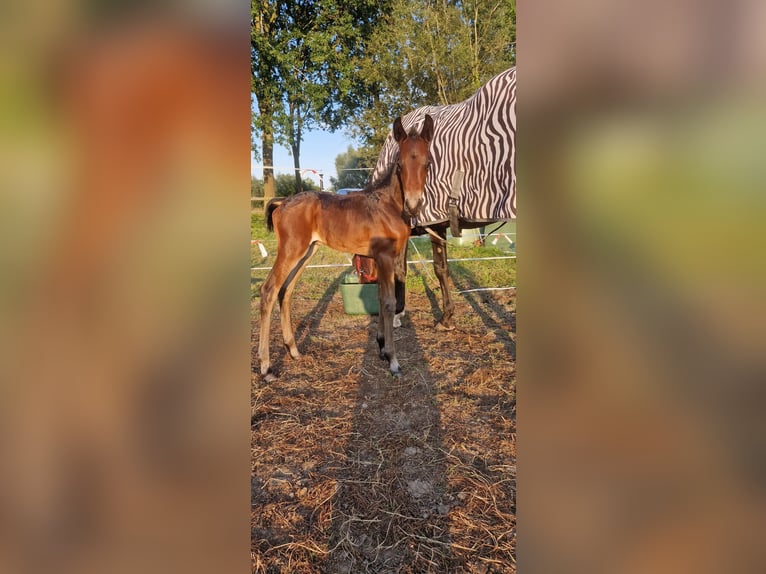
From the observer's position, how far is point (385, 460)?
2.29m

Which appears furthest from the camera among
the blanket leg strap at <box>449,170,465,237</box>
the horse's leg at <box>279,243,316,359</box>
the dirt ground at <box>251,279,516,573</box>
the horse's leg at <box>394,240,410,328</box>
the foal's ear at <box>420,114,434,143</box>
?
the horse's leg at <box>394,240,410,328</box>

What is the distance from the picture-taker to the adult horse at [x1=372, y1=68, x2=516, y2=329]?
3.12m

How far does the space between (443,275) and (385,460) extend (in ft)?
9.88

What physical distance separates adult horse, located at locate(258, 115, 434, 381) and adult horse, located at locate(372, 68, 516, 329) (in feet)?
1.08

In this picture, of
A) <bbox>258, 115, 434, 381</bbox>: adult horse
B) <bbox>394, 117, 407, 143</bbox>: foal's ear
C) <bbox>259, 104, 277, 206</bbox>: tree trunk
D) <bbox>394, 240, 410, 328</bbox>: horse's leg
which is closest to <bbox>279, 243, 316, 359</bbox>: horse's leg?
<bbox>258, 115, 434, 381</bbox>: adult horse

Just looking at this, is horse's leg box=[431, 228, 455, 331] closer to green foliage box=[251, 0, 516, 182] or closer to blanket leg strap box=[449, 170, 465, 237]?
blanket leg strap box=[449, 170, 465, 237]

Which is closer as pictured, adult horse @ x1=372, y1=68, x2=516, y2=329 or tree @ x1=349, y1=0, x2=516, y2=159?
adult horse @ x1=372, y1=68, x2=516, y2=329
